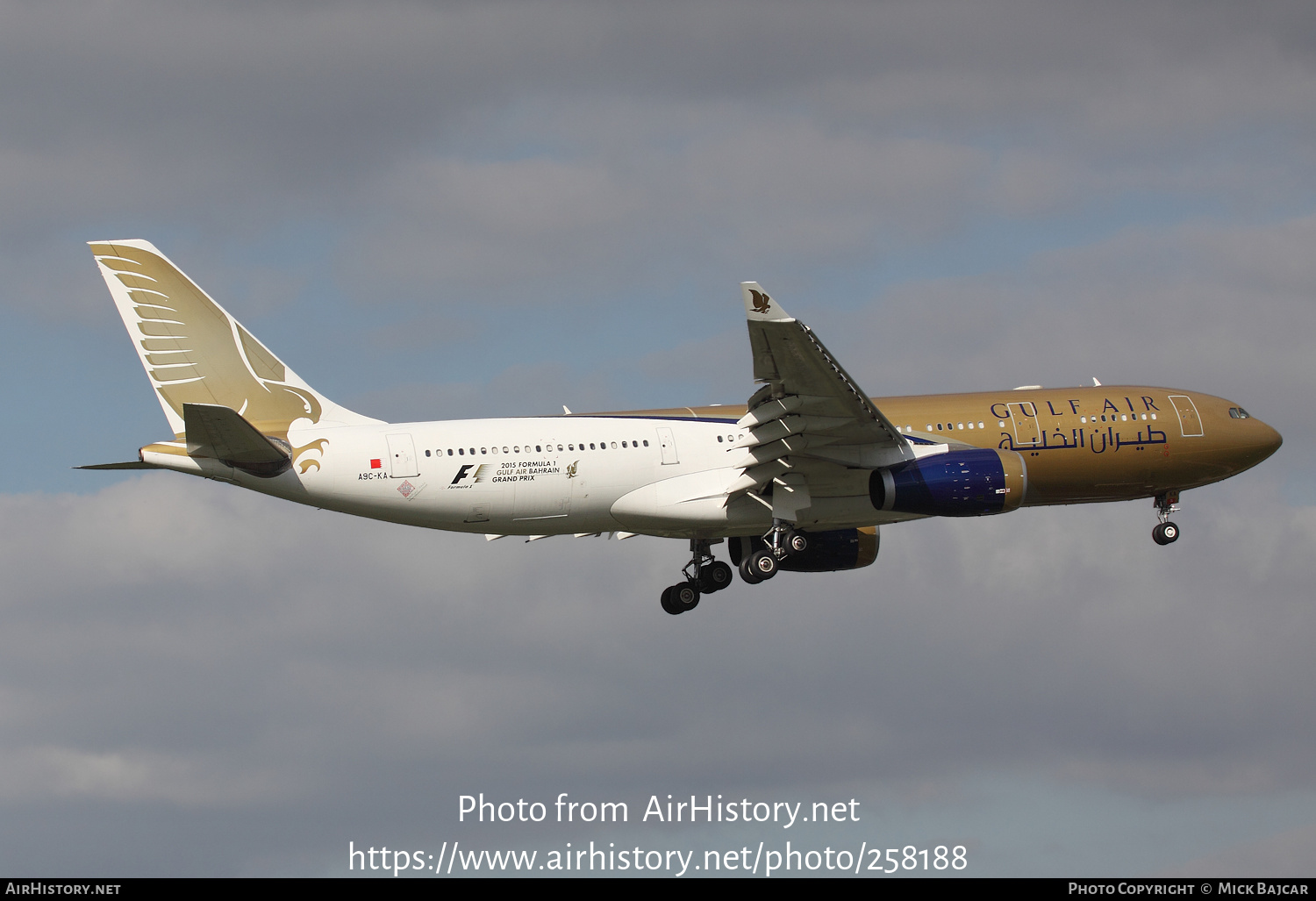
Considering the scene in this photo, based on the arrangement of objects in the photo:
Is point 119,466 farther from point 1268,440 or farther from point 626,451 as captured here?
point 1268,440

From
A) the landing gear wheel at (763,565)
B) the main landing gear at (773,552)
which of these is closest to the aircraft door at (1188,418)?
the main landing gear at (773,552)

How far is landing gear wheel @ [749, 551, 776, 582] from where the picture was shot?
48.4m

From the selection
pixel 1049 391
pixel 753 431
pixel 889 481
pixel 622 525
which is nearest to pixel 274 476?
pixel 622 525

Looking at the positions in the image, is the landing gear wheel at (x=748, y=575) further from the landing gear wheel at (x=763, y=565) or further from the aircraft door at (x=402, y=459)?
the aircraft door at (x=402, y=459)

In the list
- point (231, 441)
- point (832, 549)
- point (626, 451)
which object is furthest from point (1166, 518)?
point (231, 441)

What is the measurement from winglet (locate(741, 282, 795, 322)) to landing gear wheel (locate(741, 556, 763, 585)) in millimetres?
11800

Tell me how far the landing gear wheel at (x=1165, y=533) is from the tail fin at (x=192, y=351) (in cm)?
2814

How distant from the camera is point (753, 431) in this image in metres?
45.1

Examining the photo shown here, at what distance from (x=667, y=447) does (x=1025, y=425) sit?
12120mm

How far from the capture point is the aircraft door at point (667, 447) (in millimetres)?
46719

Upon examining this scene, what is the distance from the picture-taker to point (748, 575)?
160ft

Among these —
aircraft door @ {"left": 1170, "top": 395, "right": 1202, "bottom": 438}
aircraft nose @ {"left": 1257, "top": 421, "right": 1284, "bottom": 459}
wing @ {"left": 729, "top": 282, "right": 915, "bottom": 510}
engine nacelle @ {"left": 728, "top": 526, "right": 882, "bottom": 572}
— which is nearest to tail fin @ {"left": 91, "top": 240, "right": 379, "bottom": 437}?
wing @ {"left": 729, "top": 282, "right": 915, "bottom": 510}

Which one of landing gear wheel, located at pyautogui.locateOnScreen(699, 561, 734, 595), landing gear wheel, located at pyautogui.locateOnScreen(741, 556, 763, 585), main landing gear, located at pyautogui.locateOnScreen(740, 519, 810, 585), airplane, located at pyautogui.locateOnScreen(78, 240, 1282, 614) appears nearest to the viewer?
airplane, located at pyautogui.locateOnScreen(78, 240, 1282, 614)

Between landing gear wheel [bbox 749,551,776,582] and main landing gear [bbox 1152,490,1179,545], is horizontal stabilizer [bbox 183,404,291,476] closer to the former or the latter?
landing gear wheel [bbox 749,551,776,582]
